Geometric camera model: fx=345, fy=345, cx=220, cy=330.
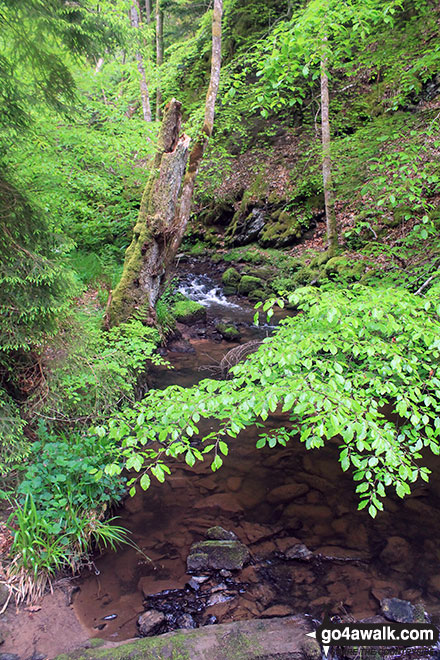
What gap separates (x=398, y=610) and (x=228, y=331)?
22.3ft

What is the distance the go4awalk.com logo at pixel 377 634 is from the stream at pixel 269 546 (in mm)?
115

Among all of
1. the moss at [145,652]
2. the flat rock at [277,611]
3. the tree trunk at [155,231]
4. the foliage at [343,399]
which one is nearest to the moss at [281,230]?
the tree trunk at [155,231]

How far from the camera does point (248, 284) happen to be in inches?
503

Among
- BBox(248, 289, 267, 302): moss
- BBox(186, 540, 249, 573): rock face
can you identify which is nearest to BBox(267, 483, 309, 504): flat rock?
BBox(186, 540, 249, 573): rock face

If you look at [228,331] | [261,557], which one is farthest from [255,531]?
[228,331]

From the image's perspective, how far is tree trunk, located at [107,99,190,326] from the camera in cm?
677

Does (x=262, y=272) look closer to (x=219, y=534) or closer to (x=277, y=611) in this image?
(x=219, y=534)

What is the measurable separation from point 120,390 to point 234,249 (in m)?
12.8

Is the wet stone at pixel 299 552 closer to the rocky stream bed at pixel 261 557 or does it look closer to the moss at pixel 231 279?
the rocky stream bed at pixel 261 557

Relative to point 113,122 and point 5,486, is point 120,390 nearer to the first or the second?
point 5,486

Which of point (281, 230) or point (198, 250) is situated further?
point (198, 250)

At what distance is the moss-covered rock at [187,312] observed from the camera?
986 cm

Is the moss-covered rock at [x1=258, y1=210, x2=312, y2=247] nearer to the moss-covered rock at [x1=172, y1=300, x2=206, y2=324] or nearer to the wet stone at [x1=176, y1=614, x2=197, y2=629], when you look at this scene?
the moss-covered rock at [x1=172, y1=300, x2=206, y2=324]

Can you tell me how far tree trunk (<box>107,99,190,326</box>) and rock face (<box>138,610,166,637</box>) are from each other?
184 inches
